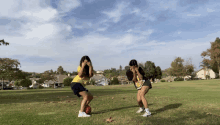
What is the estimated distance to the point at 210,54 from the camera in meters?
63.3

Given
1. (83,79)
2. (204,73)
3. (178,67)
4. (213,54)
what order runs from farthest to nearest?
(204,73) → (178,67) → (213,54) → (83,79)

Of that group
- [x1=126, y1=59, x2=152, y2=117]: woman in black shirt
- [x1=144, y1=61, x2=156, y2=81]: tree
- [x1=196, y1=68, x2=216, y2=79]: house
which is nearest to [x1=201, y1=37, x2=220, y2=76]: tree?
[x1=144, y1=61, x2=156, y2=81]: tree

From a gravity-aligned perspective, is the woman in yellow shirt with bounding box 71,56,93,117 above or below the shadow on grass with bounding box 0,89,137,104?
above

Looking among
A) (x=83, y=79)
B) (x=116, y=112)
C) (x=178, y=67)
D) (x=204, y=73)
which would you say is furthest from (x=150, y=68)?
(x=83, y=79)

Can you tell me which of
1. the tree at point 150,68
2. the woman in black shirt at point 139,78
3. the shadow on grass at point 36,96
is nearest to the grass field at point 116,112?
the woman in black shirt at point 139,78

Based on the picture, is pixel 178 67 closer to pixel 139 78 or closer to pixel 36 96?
pixel 36 96

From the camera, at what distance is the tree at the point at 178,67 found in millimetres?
72812

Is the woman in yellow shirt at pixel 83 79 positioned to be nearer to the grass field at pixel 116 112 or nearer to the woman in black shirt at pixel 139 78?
the grass field at pixel 116 112

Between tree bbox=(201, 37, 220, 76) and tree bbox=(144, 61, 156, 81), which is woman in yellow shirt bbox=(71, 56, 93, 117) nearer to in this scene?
tree bbox=(201, 37, 220, 76)

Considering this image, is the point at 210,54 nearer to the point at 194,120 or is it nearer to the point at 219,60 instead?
the point at 219,60

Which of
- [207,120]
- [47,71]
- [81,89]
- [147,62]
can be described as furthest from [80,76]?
[147,62]

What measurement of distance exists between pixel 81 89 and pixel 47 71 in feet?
200

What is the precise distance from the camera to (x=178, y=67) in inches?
2881

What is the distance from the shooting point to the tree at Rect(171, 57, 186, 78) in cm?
7281
